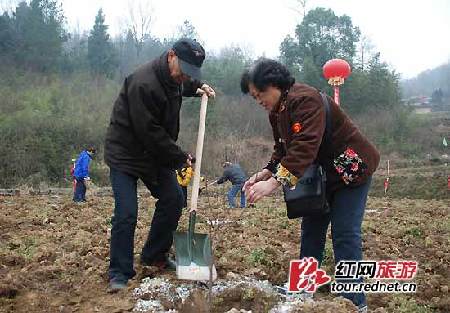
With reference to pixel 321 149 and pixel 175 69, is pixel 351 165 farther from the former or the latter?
pixel 175 69

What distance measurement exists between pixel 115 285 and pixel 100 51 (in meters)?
35.3

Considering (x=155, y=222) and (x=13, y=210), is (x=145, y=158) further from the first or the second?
(x=13, y=210)

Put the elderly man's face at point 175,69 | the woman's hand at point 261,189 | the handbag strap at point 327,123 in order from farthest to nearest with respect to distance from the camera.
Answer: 1. the elderly man's face at point 175,69
2. the handbag strap at point 327,123
3. the woman's hand at point 261,189

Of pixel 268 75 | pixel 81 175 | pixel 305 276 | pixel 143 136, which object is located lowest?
pixel 81 175

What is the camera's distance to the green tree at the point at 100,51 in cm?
3591

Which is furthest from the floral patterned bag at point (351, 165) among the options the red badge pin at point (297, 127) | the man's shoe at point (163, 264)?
the man's shoe at point (163, 264)

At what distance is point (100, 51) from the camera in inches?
1441

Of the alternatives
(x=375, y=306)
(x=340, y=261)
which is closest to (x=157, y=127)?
(x=340, y=261)

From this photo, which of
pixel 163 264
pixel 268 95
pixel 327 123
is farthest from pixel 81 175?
pixel 327 123

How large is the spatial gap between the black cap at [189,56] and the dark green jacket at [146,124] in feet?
0.39

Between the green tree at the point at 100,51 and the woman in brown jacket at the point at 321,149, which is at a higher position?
the green tree at the point at 100,51

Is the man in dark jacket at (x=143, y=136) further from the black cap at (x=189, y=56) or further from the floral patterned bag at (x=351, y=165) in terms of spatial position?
the floral patterned bag at (x=351, y=165)

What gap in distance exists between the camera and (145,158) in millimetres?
3592

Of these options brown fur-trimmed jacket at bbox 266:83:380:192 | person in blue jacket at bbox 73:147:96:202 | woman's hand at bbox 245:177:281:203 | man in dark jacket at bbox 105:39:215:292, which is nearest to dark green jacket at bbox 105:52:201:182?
man in dark jacket at bbox 105:39:215:292
